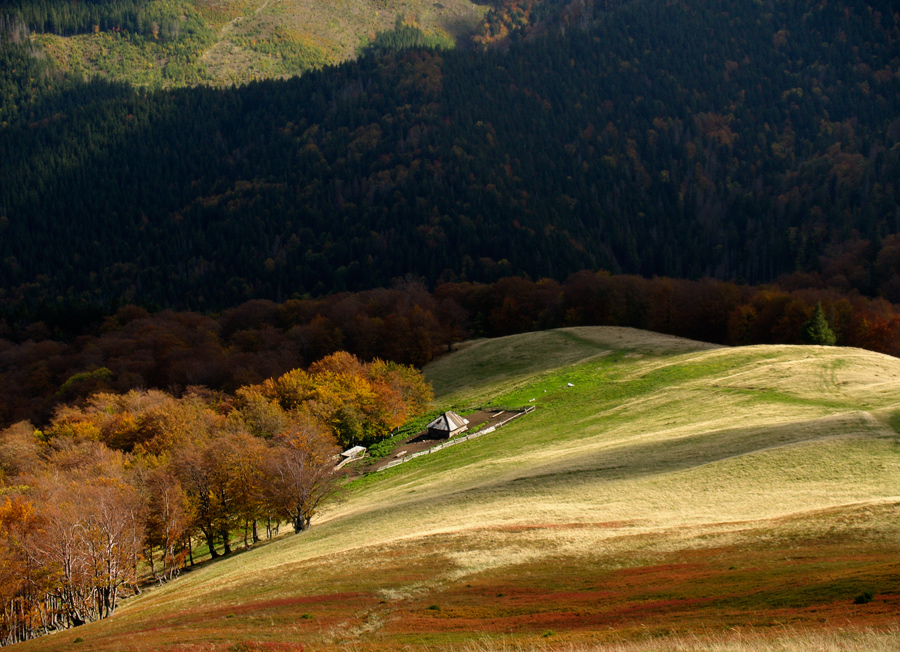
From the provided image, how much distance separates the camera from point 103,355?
13862 centimetres

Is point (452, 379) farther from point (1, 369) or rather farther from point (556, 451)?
point (1, 369)

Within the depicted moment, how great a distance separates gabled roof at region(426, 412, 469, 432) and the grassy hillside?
1333 cm

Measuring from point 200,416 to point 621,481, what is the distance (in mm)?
56968

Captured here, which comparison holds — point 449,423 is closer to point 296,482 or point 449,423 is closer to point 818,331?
point 296,482

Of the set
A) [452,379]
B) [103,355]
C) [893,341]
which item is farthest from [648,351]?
[103,355]

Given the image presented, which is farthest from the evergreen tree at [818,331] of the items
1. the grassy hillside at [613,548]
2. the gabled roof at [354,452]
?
the gabled roof at [354,452]

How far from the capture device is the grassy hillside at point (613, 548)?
20.7 metres

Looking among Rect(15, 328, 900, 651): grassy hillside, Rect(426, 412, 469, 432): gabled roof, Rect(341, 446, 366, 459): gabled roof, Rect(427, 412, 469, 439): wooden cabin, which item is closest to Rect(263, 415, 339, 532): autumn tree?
Rect(15, 328, 900, 651): grassy hillside

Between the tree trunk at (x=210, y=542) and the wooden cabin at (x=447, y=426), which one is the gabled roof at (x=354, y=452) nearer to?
the wooden cabin at (x=447, y=426)

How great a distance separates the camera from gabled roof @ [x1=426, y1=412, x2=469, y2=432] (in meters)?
78.6

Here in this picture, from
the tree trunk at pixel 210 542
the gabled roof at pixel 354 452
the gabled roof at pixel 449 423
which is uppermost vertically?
the gabled roof at pixel 449 423

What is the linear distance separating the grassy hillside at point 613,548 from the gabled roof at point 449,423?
43.7 ft

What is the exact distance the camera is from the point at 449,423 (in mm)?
79062

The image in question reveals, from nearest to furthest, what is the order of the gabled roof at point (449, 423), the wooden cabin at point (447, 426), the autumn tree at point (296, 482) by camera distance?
the autumn tree at point (296, 482) → the wooden cabin at point (447, 426) → the gabled roof at point (449, 423)
